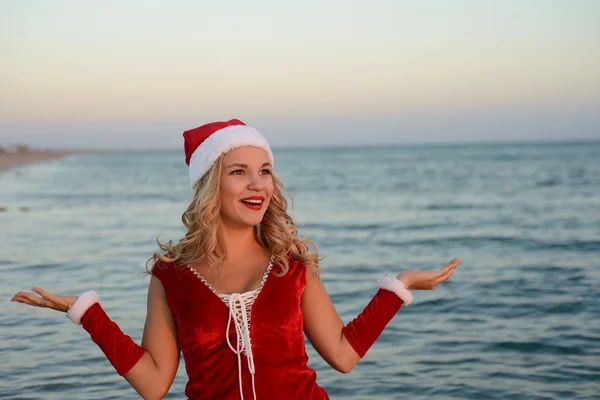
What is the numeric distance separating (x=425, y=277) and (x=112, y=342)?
49.2 inches

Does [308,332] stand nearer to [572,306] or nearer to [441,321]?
[441,321]

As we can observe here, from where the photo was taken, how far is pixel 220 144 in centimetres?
323

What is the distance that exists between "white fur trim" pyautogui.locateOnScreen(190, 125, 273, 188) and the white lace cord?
1.87ft

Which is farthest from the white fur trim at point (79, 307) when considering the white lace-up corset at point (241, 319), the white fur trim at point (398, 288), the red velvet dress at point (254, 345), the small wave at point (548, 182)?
the small wave at point (548, 182)

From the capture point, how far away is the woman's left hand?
3148 millimetres

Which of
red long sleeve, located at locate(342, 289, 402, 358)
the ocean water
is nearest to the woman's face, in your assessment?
red long sleeve, located at locate(342, 289, 402, 358)

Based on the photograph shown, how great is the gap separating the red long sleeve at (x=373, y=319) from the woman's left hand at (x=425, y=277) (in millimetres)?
90

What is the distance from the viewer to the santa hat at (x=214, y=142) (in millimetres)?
3223

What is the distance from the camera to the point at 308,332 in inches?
127

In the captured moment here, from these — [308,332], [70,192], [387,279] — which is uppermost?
[387,279]

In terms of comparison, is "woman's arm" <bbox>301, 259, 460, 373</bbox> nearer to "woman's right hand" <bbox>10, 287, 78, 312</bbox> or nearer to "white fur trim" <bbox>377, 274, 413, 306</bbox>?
"white fur trim" <bbox>377, 274, 413, 306</bbox>

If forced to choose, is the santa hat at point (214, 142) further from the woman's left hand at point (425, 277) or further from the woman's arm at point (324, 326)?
the woman's left hand at point (425, 277)

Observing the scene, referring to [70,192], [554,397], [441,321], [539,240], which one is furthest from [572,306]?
[70,192]

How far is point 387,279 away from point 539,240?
10756 mm
